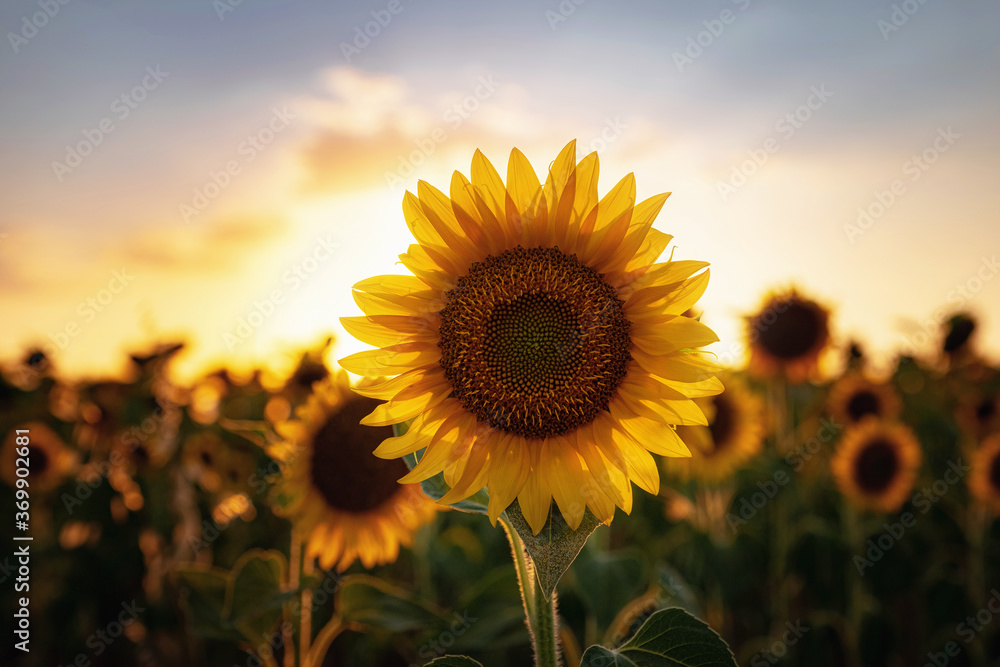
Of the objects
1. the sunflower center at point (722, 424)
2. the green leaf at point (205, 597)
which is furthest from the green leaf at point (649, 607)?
the sunflower center at point (722, 424)

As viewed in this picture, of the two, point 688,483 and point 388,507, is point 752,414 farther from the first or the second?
point 388,507

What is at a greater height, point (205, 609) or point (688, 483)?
point (688, 483)

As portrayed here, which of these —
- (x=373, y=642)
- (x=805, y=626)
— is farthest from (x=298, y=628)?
(x=805, y=626)

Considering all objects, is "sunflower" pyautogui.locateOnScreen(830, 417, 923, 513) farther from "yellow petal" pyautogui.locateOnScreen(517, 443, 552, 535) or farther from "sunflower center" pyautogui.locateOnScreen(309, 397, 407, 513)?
"yellow petal" pyautogui.locateOnScreen(517, 443, 552, 535)

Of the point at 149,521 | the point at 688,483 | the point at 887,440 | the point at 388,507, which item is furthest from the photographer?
the point at 688,483

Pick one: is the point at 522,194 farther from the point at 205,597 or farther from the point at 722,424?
the point at 722,424

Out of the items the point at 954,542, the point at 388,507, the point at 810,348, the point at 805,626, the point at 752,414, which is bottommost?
the point at 388,507

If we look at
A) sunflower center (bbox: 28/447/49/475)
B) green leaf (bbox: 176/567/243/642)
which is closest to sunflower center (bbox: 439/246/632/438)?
green leaf (bbox: 176/567/243/642)
